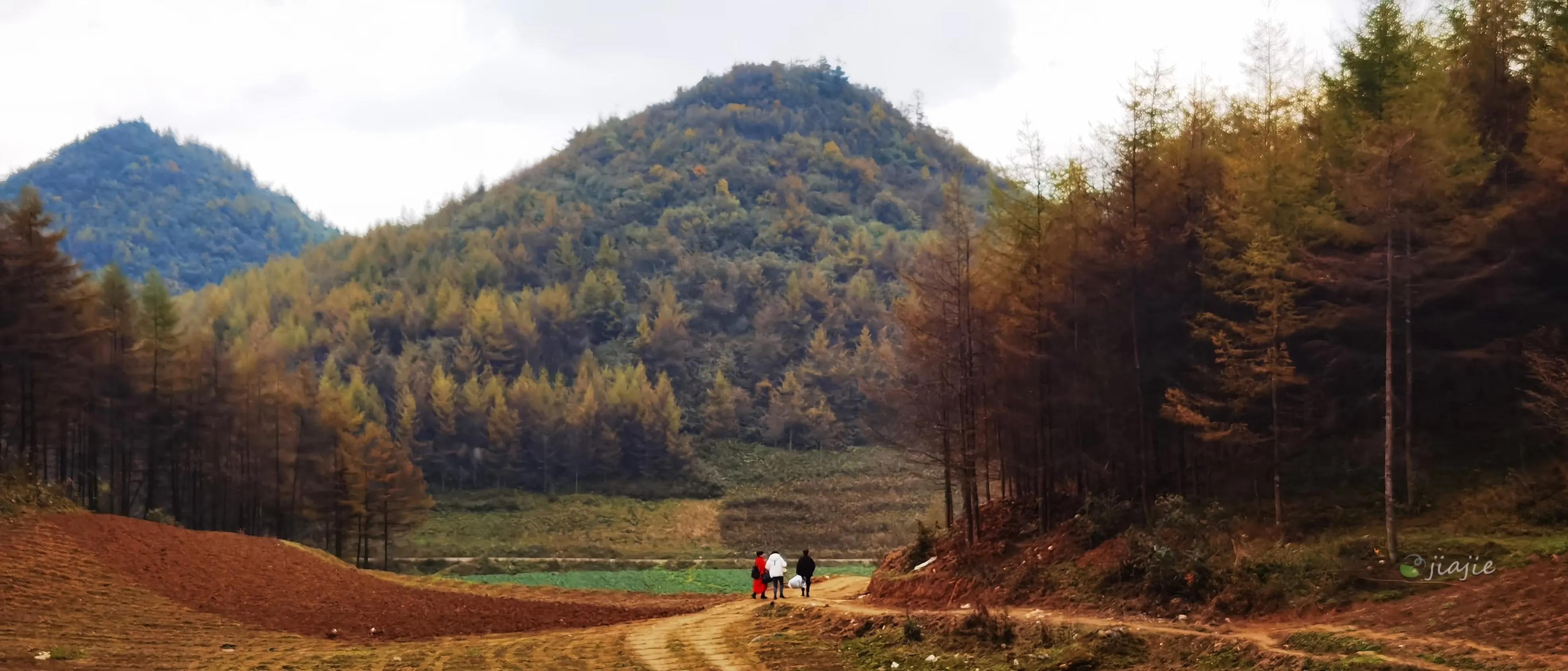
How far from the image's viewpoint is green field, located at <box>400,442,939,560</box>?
7988 cm

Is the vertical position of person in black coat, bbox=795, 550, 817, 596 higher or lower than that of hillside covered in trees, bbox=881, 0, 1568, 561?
lower

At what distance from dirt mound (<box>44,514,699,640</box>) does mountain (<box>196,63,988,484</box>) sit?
46176 millimetres

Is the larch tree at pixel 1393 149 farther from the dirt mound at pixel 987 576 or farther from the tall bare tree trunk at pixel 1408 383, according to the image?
the dirt mound at pixel 987 576

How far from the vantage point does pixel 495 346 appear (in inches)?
4766

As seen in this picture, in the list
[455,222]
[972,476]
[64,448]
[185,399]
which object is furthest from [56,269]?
[455,222]

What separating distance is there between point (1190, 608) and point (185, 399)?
173ft

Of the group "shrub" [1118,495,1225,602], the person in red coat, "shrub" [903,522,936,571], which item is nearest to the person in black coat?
the person in red coat

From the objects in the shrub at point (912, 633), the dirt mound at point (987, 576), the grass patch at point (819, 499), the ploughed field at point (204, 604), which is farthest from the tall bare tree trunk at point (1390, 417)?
the grass patch at point (819, 499)

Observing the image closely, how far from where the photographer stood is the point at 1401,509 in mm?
21219

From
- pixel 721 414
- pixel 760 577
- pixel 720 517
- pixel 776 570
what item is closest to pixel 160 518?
pixel 760 577

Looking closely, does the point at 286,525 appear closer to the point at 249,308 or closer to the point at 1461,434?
the point at 1461,434

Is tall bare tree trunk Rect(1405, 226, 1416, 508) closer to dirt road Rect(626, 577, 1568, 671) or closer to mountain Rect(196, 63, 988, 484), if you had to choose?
dirt road Rect(626, 577, 1568, 671)

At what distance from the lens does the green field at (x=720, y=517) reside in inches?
3145

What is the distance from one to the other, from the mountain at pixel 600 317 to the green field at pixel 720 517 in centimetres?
704
